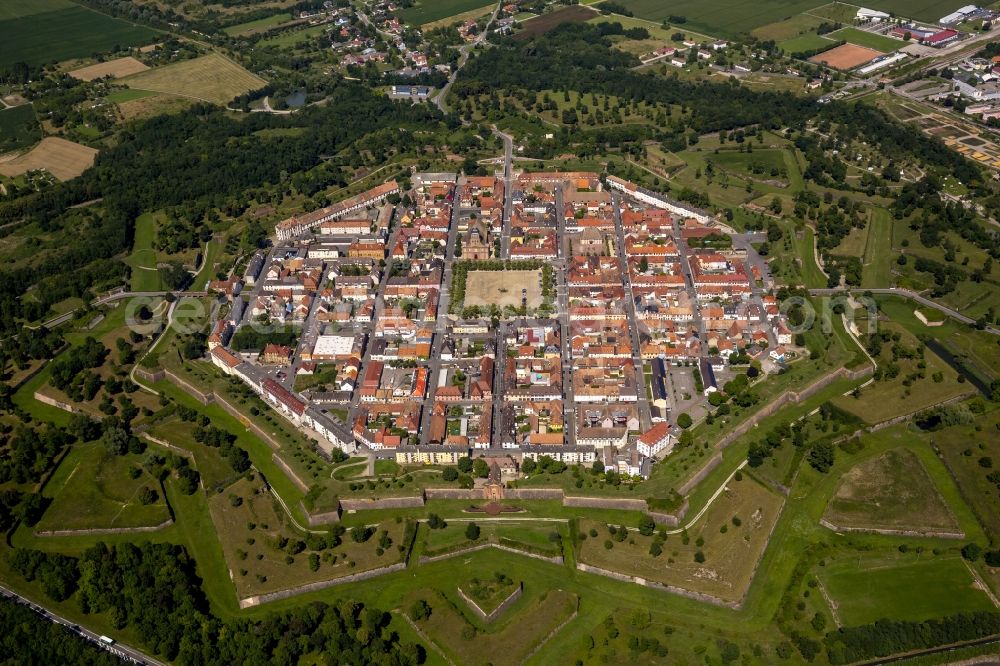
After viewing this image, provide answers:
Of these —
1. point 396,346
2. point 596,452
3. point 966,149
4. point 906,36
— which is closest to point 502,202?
point 396,346

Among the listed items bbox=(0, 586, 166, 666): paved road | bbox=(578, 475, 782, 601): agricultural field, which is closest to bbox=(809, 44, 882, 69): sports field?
bbox=(578, 475, 782, 601): agricultural field

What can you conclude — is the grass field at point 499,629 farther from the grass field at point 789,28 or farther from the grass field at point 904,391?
the grass field at point 789,28

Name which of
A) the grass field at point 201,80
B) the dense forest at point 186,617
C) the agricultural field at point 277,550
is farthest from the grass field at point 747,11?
the dense forest at point 186,617

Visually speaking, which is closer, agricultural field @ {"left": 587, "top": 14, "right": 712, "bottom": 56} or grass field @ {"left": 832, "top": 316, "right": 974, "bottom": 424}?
grass field @ {"left": 832, "top": 316, "right": 974, "bottom": 424}

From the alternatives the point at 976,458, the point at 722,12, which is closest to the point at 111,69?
the point at 722,12

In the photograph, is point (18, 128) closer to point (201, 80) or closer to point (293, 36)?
point (201, 80)

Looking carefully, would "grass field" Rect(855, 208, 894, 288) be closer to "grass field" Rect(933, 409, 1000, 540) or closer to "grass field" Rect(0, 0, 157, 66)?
"grass field" Rect(933, 409, 1000, 540)
